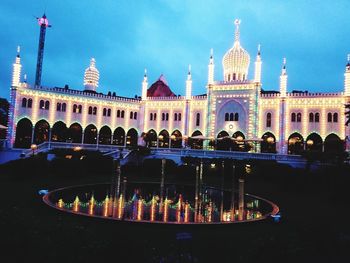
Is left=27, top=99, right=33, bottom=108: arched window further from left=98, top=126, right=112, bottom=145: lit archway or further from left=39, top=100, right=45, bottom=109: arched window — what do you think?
left=98, top=126, right=112, bottom=145: lit archway

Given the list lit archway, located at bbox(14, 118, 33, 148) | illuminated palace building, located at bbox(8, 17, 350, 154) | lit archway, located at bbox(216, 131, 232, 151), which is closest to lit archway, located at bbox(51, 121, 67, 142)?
illuminated palace building, located at bbox(8, 17, 350, 154)

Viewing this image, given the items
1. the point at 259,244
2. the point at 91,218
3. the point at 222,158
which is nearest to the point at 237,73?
the point at 222,158

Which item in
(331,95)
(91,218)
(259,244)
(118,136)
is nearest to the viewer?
(259,244)

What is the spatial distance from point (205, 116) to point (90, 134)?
1863cm

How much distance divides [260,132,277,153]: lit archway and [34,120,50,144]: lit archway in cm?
3123

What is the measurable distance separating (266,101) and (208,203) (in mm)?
27868

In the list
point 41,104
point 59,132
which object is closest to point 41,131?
point 59,132

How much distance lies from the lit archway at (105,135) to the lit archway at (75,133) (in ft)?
12.0

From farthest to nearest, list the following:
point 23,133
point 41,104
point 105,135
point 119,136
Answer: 1. point 119,136
2. point 105,135
3. point 41,104
4. point 23,133

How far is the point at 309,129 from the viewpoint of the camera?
3919 cm

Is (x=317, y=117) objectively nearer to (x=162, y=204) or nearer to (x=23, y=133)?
(x=162, y=204)

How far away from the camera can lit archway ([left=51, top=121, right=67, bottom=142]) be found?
4484 cm

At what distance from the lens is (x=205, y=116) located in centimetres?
4478

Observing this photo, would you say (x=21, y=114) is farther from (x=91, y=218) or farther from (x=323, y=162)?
(x=323, y=162)
